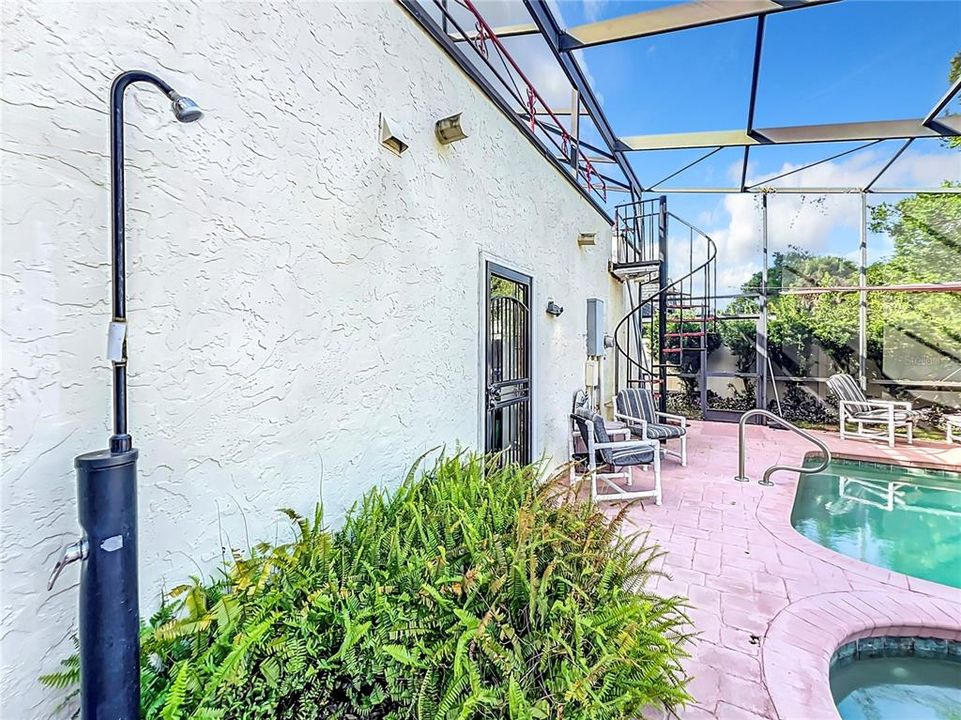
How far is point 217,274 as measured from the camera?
5.61ft

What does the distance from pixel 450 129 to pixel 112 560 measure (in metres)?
2.99

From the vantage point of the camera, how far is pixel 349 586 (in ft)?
5.41

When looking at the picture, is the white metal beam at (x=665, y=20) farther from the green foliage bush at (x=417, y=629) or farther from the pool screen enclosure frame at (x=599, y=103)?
the green foliage bush at (x=417, y=629)

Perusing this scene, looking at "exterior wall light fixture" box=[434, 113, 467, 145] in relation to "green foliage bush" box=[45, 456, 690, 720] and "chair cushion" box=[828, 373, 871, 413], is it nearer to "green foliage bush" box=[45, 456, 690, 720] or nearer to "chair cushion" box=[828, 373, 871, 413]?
"green foliage bush" box=[45, 456, 690, 720]

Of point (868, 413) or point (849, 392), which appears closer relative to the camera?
point (868, 413)

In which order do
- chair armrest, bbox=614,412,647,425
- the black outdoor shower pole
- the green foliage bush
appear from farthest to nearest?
chair armrest, bbox=614,412,647,425
the green foliage bush
the black outdoor shower pole

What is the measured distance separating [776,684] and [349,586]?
2211 mm

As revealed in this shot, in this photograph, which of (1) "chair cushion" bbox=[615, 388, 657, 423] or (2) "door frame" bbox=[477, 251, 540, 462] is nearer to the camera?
(2) "door frame" bbox=[477, 251, 540, 462]

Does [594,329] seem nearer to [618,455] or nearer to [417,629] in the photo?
[618,455]

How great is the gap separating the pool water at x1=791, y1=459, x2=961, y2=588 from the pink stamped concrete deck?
0.56 meters

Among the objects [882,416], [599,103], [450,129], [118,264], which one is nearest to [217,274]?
[118,264]

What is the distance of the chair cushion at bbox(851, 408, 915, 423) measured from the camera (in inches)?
311

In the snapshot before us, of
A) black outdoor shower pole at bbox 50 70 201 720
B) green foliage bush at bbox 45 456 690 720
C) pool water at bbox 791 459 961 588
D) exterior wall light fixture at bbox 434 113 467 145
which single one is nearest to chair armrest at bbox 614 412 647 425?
pool water at bbox 791 459 961 588

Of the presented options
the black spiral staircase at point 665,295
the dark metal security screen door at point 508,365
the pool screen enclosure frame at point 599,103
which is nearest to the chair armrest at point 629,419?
the black spiral staircase at point 665,295
